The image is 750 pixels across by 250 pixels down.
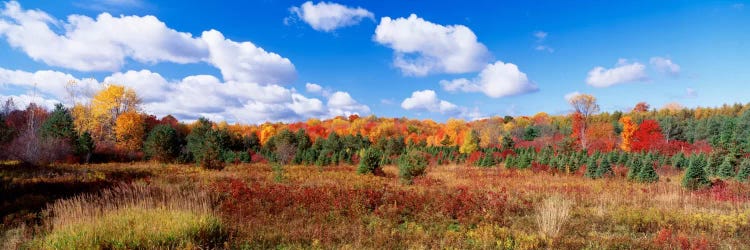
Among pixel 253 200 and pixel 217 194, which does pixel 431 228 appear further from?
pixel 217 194

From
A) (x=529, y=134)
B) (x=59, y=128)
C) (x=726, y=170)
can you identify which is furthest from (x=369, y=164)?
(x=529, y=134)

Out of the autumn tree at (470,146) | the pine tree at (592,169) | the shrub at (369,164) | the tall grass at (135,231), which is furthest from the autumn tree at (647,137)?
the tall grass at (135,231)

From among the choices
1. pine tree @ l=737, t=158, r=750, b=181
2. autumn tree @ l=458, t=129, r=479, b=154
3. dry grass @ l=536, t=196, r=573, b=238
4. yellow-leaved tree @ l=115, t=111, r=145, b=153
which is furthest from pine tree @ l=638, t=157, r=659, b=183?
yellow-leaved tree @ l=115, t=111, r=145, b=153

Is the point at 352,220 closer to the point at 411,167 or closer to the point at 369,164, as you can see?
the point at 411,167

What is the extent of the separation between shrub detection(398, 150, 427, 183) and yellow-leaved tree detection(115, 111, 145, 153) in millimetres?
36854

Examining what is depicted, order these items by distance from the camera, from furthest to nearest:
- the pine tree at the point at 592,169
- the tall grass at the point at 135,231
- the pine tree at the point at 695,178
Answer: the pine tree at the point at 592,169, the pine tree at the point at 695,178, the tall grass at the point at 135,231

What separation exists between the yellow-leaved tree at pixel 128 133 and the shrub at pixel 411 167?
36.9 meters

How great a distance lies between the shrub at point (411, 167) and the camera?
66.5ft

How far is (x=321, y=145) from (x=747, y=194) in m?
46.1

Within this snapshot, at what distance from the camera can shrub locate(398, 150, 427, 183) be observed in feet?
66.5

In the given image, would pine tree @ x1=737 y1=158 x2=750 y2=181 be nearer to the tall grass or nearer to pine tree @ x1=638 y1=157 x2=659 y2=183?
pine tree @ x1=638 y1=157 x2=659 y2=183

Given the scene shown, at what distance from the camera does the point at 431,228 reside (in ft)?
30.7

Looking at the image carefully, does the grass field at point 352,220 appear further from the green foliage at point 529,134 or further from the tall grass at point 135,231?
the green foliage at point 529,134

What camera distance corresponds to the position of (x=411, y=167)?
20719mm
